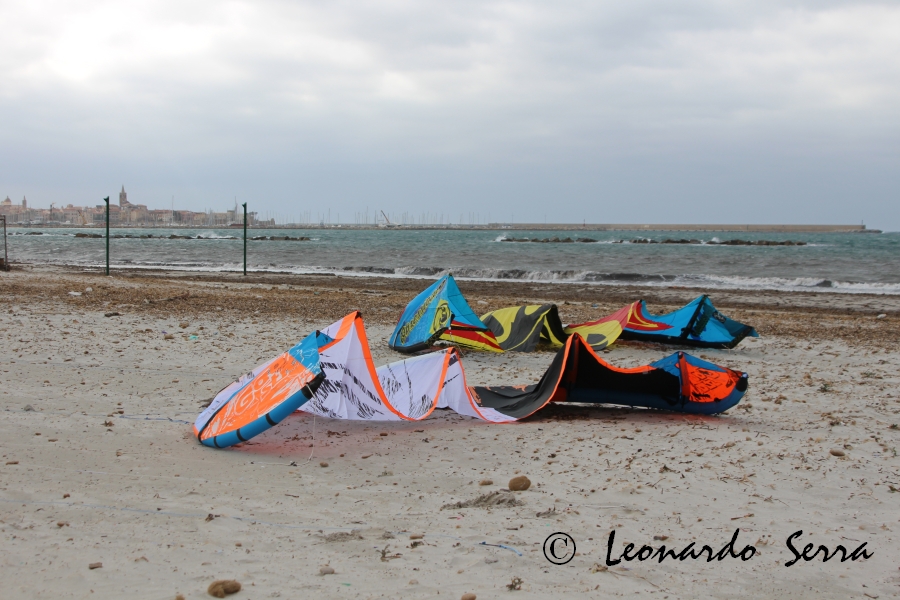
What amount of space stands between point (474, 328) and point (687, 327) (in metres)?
3.20

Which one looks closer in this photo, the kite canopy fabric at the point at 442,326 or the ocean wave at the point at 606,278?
the kite canopy fabric at the point at 442,326

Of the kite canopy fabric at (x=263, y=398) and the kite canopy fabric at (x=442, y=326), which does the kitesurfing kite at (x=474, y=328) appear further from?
the kite canopy fabric at (x=263, y=398)

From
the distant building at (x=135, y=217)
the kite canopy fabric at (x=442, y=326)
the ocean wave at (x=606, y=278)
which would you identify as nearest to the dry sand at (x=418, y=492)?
the kite canopy fabric at (x=442, y=326)

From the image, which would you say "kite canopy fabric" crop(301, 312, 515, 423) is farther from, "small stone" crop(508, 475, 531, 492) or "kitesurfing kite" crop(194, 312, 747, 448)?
"small stone" crop(508, 475, 531, 492)

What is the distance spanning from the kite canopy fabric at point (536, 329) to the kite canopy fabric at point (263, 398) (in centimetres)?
421

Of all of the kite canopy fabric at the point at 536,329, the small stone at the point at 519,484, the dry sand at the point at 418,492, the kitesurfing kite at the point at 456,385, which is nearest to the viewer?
the dry sand at the point at 418,492

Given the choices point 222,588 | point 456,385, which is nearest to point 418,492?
point 222,588

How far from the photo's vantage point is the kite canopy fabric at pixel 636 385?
546cm

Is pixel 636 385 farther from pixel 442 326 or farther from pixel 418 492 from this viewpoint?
pixel 442 326

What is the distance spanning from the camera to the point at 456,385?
5754 mm

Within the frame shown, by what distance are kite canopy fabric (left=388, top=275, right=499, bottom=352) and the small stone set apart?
15.8ft

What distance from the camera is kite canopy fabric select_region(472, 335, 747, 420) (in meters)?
5.46

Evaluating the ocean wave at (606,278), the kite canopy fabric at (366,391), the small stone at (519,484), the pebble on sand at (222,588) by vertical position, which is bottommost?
the pebble on sand at (222,588)

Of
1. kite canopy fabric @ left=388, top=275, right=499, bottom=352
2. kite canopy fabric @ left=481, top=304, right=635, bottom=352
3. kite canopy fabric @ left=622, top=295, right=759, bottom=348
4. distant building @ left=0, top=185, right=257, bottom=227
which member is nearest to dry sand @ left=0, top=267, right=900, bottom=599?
kite canopy fabric @ left=388, top=275, right=499, bottom=352
